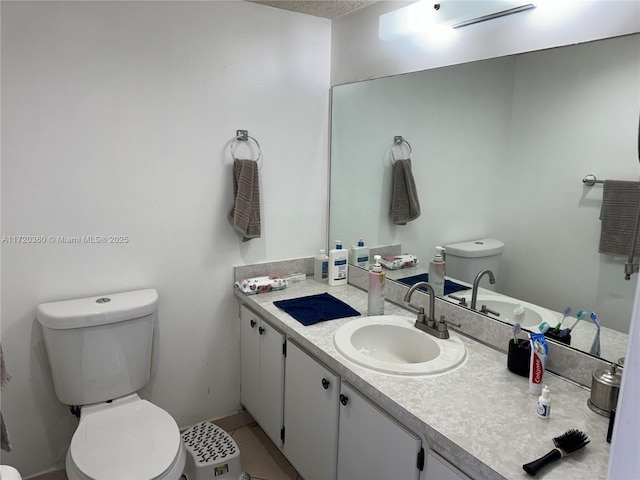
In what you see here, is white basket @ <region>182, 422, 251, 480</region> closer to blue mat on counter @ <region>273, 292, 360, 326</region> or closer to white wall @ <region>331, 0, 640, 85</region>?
blue mat on counter @ <region>273, 292, 360, 326</region>

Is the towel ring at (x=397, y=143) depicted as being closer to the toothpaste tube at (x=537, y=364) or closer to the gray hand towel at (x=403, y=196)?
the gray hand towel at (x=403, y=196)

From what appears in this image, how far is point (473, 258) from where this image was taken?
5.63 feet

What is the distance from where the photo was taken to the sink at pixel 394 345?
1463 mm

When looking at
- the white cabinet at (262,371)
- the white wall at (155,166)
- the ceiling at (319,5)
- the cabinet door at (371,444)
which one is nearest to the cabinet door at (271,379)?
the white cabinet at (262,371)

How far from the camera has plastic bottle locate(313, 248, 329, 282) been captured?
236cm

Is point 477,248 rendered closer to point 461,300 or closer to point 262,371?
point 461,300

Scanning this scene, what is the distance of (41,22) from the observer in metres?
1.64

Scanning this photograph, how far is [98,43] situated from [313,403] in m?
1.68

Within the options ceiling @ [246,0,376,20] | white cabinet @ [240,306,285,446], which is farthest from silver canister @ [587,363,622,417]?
ceiling @ [246,0,376,20]

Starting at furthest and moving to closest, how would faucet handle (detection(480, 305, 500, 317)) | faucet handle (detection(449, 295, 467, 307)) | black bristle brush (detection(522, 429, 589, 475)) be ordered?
faucet handle (detection(449, 295, 467, 307)) → faucet handle (detection(480, 305, 500, 317)) → black bristle brush (detection(522, 429, 589, 475))

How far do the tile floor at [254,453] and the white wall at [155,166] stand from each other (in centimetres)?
7

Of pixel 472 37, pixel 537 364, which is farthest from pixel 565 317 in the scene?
pixel 472 37

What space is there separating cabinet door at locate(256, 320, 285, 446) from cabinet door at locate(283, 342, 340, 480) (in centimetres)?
5

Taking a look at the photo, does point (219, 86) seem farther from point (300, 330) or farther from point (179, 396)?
point (179, 396)
